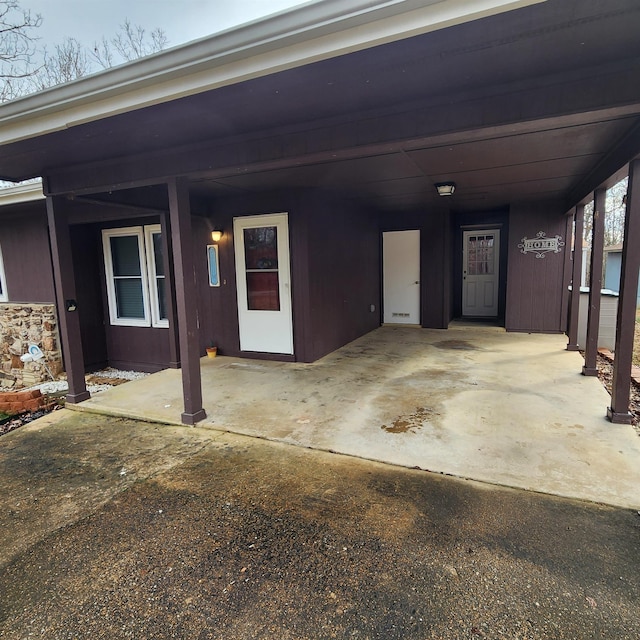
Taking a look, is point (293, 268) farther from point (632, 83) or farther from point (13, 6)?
point (13, 6)

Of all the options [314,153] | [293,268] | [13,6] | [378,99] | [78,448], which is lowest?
[78,448]

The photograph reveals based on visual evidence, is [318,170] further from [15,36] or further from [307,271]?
[15,36]

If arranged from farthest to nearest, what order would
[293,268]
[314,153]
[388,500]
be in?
[293,268] < [314,153] < [388,500]

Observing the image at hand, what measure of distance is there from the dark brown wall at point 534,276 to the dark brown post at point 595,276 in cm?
268

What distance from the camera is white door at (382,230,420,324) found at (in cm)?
778

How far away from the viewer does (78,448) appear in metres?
3.04

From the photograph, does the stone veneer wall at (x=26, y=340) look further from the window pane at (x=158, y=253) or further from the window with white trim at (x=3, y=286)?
the window pane at (x=158, y=253)

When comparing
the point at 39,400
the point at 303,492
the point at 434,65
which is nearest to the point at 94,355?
the point at 39,400

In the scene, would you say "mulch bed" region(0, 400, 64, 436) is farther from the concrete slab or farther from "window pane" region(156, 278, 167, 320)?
"window pane" region(156, 278, 167, 320)

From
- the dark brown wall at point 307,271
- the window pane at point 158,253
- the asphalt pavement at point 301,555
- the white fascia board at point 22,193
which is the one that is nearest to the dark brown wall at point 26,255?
the white fascia board at point 22,193

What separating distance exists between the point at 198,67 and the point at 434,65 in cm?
117

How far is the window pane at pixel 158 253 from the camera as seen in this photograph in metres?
5.68

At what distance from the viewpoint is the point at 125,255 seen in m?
6.02

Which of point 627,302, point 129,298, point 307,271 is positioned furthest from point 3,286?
point 627,302
